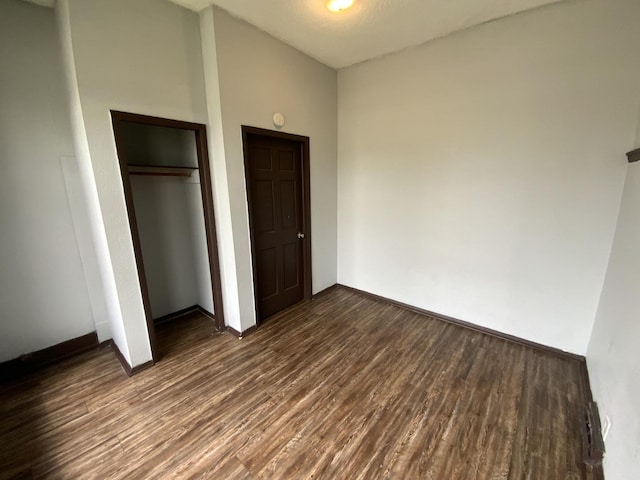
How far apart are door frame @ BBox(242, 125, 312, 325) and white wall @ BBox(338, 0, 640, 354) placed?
2.43 ft

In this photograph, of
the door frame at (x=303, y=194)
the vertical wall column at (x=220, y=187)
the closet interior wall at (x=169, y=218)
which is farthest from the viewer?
the closet interior wall at (x=169, y=218)

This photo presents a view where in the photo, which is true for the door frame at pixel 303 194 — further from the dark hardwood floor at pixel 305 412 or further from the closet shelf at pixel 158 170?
the dark hardwood floor at pixel 305 412

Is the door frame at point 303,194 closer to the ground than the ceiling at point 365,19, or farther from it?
closer to the ground

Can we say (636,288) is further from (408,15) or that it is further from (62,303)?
(62,303)

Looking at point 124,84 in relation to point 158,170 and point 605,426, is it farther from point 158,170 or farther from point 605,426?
point 605,426

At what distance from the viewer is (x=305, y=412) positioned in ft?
6.05

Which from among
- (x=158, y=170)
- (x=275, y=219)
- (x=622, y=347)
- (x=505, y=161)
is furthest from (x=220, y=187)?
(x=622, y=347)

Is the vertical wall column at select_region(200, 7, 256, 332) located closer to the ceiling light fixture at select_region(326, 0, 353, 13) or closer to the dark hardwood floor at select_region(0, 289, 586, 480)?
the dark hardwood floor at select_region(0, 289, 586, 480)

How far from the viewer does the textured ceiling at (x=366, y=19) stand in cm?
213

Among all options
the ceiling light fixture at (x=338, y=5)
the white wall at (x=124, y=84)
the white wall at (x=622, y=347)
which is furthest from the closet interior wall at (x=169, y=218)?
the white wall at (x=622, y=347)

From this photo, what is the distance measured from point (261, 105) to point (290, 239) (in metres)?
1.53

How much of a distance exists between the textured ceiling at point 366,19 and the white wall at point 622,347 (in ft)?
5.36

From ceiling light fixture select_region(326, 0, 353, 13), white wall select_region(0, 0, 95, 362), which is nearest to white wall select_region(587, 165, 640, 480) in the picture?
ceiling light fixture select_region(326, 0, 353, 13)

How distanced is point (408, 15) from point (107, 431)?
12.9 ft
